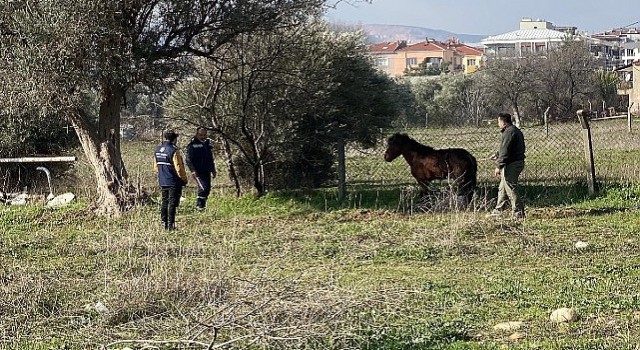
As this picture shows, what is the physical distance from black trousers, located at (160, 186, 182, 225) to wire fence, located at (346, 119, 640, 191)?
6180 millimetres

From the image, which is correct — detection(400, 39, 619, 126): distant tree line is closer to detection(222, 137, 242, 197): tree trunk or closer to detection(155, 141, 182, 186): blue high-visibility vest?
detection(222, 137, 242, 197): tree trunk

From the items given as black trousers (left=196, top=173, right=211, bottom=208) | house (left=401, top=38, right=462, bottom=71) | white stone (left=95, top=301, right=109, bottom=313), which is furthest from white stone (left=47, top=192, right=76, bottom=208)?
house (left=401, top=38, right=462, bottom=71)

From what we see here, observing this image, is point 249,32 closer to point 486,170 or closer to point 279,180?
point 279,180

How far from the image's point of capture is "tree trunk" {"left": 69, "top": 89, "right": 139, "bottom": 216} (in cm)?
1831

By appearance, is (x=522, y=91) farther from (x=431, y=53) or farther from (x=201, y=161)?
(x=431, y=53)

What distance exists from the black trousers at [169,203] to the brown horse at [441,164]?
188 inches

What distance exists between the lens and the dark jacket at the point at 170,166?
16219 millimetres

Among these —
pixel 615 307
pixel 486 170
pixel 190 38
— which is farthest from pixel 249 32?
pixel 615 307

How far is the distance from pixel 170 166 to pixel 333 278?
21.2 feet

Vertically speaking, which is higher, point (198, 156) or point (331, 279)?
point (198, 156)

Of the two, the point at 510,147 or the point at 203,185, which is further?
the point at 203,185

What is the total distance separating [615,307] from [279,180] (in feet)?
43.4

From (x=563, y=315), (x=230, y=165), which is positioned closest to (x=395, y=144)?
(x=230, y=165)

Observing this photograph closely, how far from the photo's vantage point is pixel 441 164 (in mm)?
17984
